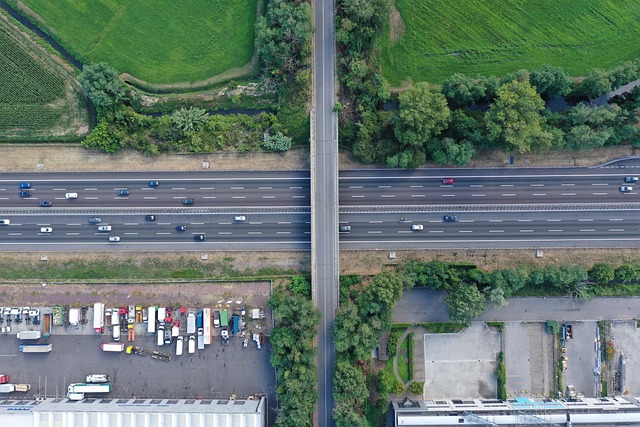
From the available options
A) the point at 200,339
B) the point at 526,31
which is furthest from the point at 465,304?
the point at 526,31

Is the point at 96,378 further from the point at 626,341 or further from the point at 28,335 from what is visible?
the point at 626,341

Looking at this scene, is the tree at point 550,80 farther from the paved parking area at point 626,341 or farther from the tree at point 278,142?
the tree at point 278,142

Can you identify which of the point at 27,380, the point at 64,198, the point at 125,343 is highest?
the point at 64,198

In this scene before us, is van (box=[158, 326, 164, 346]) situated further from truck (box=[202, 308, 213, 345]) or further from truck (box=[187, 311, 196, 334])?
truck (box=[202, 308, 213, 345])

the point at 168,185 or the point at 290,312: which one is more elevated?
the point at 168,185

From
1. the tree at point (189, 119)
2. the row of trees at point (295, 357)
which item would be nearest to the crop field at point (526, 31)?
the tree at point (189, 119)

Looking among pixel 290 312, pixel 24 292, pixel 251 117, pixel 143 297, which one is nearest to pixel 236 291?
pixel 290 312

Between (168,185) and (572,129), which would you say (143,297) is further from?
(572,129)
